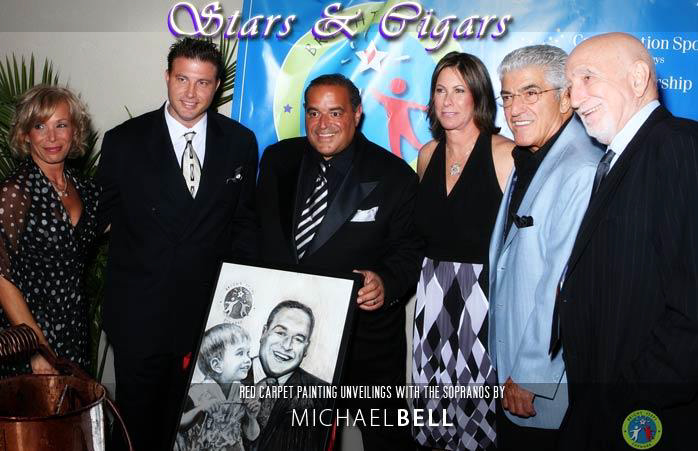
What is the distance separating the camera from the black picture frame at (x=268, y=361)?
271 cm

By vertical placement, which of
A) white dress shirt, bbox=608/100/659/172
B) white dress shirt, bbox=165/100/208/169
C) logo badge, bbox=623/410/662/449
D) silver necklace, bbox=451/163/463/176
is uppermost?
white dress shirt, bbox=165/100/208/169

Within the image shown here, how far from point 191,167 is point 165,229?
334mm

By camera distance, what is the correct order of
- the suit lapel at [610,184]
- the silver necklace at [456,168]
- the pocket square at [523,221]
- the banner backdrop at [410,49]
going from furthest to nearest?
the banner backdrop at [410,49]
the silver necklace at [456,168]
the pocket square at [523,221]
the suit lapel at [610,184]

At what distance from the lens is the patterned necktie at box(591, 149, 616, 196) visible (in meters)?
2.36

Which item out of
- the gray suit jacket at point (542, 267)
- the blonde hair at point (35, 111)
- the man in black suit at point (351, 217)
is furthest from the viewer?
the man in black suit at point (351, 217)

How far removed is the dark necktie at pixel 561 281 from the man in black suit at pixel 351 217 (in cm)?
82

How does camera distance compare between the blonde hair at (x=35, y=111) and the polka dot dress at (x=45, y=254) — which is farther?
the blonde hair at (x=35, y=111)

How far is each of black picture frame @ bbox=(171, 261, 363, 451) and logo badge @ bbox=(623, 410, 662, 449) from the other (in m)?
1.03

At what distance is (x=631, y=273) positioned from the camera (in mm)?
2211

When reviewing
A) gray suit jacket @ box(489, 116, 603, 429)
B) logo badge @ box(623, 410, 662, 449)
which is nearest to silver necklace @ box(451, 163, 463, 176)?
gray suit jacket @ box(489, 116, 603, 429)

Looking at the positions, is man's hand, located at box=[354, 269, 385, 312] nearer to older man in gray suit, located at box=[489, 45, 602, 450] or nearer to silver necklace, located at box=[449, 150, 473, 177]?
older man in gray suit, located at box=[489, 45, 602, 450]

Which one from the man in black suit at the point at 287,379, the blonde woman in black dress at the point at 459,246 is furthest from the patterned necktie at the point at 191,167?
the blonde woman in black dress at the point at 459,246

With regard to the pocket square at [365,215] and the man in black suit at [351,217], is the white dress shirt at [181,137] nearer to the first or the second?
the man in black suit at [351,217]

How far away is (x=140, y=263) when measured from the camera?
11.1ft
